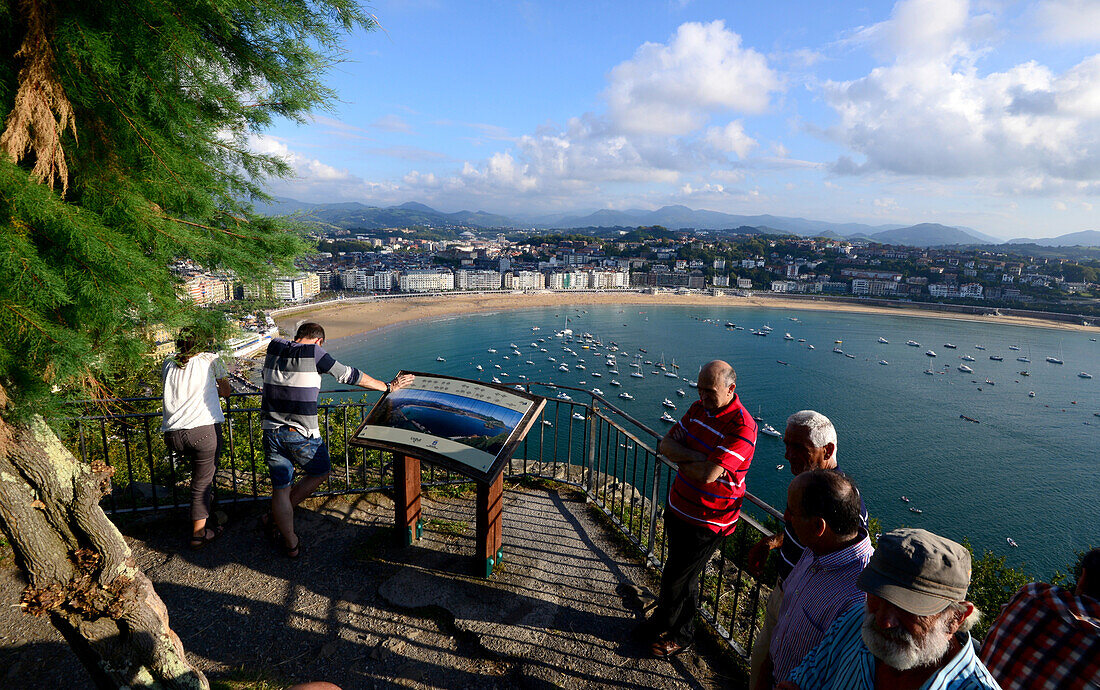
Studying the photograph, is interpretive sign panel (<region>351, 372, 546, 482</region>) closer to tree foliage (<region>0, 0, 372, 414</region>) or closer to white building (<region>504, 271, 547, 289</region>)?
tree foliage (<region>0, 0, 372, 414</region>)

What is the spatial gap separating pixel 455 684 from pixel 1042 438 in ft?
126

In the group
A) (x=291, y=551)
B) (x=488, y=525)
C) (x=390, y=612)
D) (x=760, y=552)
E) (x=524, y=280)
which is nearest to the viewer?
(x=760, y=552)

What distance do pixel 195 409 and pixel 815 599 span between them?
3.49 m

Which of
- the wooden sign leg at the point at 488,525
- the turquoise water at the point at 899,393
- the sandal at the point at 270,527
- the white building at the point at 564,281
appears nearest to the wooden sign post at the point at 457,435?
the wooden sign leg at the point at 488,525

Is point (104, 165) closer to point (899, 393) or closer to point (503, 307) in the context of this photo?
point (899, 393)

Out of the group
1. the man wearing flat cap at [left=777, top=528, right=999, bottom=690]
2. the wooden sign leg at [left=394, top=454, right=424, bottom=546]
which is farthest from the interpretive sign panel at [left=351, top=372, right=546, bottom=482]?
the man wearing flat cap at [left=777, top=528, right=999, bottom=690]

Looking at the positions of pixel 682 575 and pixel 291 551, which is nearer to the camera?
pixel 682 575

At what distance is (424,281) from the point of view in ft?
304

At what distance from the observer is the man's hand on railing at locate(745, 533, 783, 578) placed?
2258mm

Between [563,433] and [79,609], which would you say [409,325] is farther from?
[79,609]

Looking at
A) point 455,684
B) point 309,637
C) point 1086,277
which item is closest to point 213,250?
point 309,637

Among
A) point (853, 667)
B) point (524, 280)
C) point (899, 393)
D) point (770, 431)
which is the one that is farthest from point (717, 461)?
point (524, 280)

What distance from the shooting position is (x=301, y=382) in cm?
316

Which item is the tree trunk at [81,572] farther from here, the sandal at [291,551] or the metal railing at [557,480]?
the sandal at [291,551]
